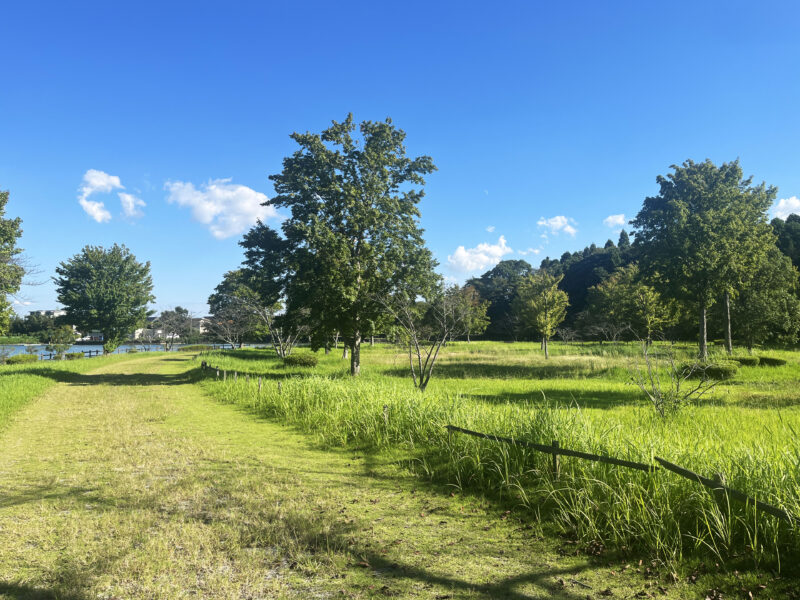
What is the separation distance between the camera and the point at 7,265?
24.7 meters

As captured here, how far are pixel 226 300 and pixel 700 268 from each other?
61440 millimetres

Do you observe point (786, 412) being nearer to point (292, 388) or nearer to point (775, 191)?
point (292, 388)

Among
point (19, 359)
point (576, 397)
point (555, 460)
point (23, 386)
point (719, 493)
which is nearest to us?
point (719, 493)

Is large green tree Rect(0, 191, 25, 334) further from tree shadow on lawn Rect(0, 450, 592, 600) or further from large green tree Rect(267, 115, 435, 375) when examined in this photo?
tree shadow on lawn Rect(0, 450, 592, 600)

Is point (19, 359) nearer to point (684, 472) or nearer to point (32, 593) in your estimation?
point (32, 593)

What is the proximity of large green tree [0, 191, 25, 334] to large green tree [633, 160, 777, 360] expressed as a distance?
41.1 metres

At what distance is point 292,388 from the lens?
14805 mm

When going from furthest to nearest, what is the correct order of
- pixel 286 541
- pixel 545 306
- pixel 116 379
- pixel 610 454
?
pixel 545 306 → pixel 116 379 → pixel 610 454 → pixel 286 541

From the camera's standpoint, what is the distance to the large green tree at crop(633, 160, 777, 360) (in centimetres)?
2697

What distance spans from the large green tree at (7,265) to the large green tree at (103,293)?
18246 millimetres

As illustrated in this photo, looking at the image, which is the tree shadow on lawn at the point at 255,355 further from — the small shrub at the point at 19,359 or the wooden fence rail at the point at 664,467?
the wooden fence rail at the point at 664,467

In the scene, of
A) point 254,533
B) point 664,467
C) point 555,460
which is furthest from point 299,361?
point 664,467

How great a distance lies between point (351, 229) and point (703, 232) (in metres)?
22.6

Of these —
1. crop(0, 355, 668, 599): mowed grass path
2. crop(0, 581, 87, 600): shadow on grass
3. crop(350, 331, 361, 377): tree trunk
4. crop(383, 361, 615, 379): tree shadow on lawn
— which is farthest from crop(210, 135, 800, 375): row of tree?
crop(0, 581, 87, 600): shadow on grass
